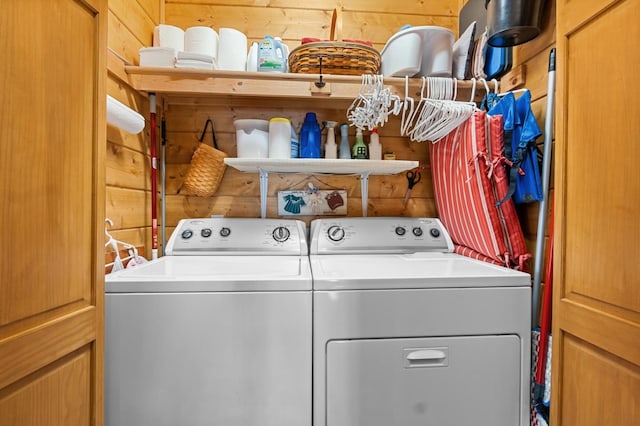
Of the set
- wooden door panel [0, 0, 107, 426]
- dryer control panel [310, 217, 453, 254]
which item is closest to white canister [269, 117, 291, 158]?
dryer control panel [310, 217, 453, 254]

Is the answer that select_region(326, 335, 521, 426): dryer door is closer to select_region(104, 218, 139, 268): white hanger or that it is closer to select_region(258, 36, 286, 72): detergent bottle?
select_region(104, 218, 139, 268): white hanger

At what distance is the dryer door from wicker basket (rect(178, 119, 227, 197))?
45.4 inches

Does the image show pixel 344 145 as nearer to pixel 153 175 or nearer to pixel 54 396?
pixel 153 175

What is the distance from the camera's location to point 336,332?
3.51 ft

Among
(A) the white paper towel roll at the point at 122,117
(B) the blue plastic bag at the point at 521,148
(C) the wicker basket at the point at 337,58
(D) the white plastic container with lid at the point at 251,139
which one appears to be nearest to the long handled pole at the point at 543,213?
(B) the blue plastic bag at the point at 521,148

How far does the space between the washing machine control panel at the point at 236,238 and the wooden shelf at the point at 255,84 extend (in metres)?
0.65

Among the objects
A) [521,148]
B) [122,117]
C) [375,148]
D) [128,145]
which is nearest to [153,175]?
[128,145]

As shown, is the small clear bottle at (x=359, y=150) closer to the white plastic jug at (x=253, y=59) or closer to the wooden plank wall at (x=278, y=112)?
the wooden plank wall at (x=278, y=112)

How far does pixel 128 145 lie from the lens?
1.60 metres

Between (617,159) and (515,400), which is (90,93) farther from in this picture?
(515,400)

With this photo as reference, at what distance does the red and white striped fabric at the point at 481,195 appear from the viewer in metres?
1.37

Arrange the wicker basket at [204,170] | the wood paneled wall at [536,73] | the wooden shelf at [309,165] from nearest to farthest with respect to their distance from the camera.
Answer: the wood paneled wall at [536,73] → the wooden shelf at [309,165] → the wicker basket at [204,170]

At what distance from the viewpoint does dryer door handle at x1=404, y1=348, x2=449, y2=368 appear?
109cm

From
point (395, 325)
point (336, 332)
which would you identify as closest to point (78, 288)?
point (336, 332)
